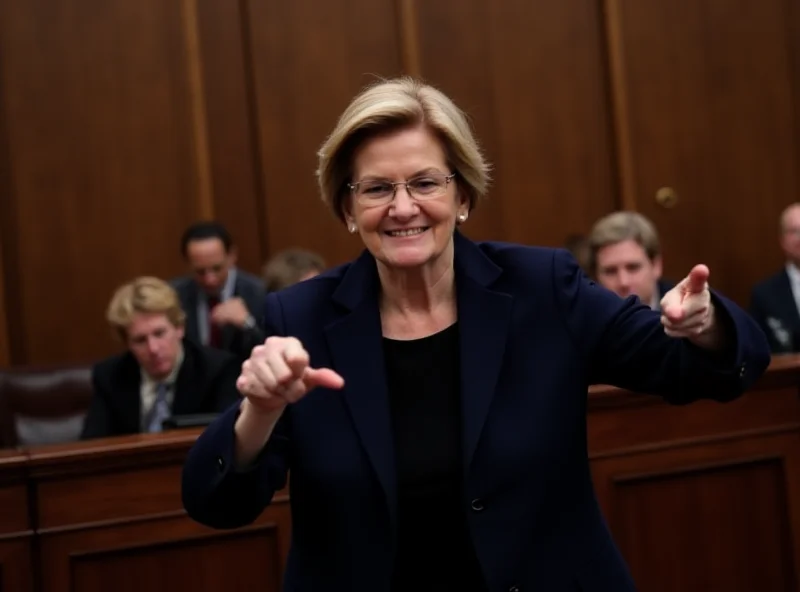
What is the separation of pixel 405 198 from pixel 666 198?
17.3 ft

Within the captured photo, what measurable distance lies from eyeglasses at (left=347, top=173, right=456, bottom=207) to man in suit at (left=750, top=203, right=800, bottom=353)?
168 inches

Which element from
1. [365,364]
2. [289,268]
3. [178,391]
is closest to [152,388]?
[178,391]

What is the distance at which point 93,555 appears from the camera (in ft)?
10.6

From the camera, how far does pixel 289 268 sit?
546 cm

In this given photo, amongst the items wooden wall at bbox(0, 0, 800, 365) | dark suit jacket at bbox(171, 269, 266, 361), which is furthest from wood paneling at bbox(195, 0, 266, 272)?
dark suit jacket at bbox(171, 269, 266, 361)

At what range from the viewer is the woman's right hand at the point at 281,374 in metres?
1.57

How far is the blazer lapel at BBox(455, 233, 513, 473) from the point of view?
5.86ft

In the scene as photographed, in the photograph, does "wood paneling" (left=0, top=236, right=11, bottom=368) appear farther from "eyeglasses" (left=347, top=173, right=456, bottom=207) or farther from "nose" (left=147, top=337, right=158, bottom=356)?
"eyeglasses" (left=347, top=173, right=456, bottom=207)

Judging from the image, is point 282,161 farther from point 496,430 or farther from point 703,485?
point 496,430

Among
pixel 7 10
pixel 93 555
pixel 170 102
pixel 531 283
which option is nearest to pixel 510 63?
pixel 170 102

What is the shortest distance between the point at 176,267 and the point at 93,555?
3115mm

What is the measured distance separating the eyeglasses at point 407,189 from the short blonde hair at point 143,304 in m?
2.82

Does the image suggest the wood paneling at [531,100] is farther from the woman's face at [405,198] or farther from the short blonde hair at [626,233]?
the woman's face at [405,198]

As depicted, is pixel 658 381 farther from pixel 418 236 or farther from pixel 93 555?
pixel 93 555
